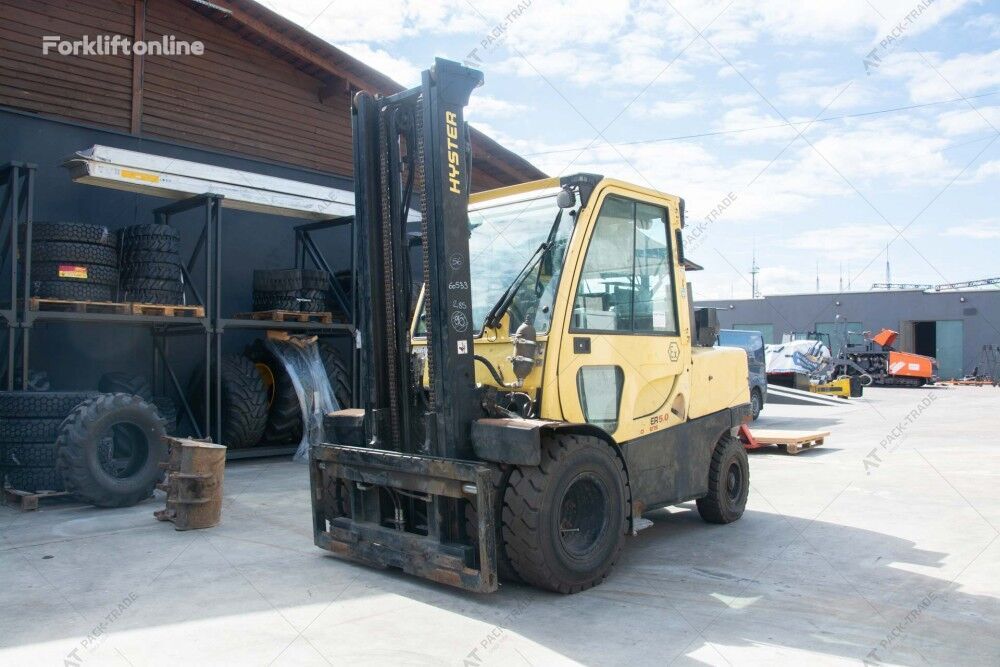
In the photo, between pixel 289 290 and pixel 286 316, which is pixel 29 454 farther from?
pixel 289 290

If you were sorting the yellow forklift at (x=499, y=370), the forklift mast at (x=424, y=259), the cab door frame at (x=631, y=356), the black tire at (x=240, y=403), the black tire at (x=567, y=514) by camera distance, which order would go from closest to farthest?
the black tire at (x=567, y=514) < the yellow forklift at (x=499, y=370) < the forklift mast at (x=424, y=259) < the cab door frame at (x=631, y=356) < the black tire at (x=240, y=403)

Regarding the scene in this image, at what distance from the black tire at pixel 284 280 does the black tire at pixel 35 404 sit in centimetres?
399

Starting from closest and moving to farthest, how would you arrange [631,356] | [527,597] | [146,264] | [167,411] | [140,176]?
[527,597] < [631,356] < [146,264] < [140,176] < [167,411]

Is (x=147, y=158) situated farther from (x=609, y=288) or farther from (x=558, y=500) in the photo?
(x=558, y=500)

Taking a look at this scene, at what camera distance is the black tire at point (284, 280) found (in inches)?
468

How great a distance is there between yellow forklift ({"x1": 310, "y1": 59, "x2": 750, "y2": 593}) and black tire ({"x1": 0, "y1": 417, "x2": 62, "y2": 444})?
389 cm

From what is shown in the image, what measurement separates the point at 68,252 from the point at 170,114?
323 cm

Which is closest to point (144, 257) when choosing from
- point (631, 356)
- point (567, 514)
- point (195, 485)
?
point (195, 485)

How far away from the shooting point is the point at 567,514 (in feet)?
16.2

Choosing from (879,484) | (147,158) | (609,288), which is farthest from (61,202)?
(879,484)

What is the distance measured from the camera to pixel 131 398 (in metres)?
8.18

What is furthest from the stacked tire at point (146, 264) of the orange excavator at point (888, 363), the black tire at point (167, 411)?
the orange excavator at point (888, 363)

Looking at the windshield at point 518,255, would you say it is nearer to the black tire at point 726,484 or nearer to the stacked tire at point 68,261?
the black tire at point 726,484

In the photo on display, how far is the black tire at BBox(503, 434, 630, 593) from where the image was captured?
4570 millimetres
